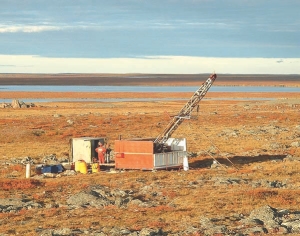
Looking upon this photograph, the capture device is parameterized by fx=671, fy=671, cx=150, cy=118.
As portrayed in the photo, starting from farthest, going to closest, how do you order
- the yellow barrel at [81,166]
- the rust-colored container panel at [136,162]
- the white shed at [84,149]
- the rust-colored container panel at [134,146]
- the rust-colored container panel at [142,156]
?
the white shed at [84,149] → the yellow barrel at [81,166] → the rust-colored container panel at [136,162] → the rust-colored container panel at [142,156] → the rust-colored container panel at [134,146]

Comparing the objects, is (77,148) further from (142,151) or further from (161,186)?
(161,186)

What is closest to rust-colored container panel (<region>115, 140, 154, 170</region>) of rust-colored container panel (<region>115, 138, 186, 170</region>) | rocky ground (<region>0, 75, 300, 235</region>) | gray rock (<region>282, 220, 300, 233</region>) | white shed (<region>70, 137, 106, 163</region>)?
rust-colored container panel (<region>115, 138, 186, 170</region>)

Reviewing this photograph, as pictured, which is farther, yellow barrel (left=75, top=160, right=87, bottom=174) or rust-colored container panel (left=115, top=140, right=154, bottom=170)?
yellow barrel (left=75, top=160, right=87, bottom=174)

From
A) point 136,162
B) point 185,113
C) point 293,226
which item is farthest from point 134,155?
point 293,226

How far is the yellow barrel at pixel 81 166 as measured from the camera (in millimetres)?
31938

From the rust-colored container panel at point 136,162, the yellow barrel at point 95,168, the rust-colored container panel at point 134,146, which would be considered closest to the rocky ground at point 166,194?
the rust-colored container panel at point 136,162

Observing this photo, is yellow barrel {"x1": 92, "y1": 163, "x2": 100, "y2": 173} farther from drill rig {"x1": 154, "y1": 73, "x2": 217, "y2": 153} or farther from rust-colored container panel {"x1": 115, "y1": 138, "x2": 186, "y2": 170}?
drill rig {"x1": 154, "y1": 73, "x2": 217, "y2": 153}

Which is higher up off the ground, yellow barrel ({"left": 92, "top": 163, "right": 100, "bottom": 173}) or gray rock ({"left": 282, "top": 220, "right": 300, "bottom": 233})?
yellow barrel ({"left": 92, "top": 163, "right": 100, "bottom": 173})

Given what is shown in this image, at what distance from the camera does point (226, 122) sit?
63.9 metres

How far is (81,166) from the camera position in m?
32.0

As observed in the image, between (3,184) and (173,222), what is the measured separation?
32.5 feet

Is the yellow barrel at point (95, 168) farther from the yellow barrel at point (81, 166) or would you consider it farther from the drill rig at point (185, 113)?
the drill rig at point (185, 113)

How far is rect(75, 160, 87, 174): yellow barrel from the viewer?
105 feet

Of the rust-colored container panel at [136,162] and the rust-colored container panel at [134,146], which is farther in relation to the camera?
the rust-colored container panel at [136,162]
